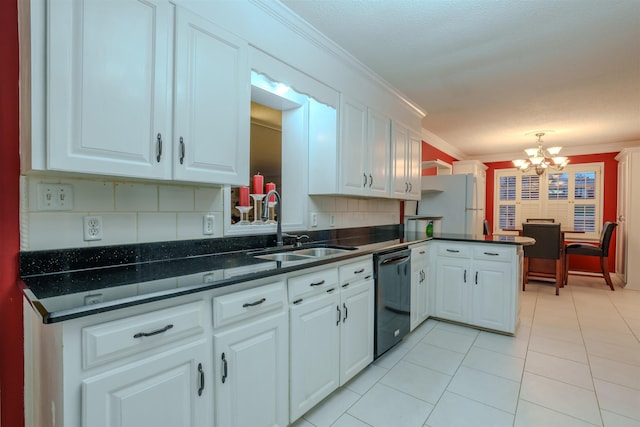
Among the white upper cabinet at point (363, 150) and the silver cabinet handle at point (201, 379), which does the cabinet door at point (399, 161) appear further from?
the silver cabinet handle at point (201, 379)

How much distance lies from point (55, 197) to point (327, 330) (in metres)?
1.46

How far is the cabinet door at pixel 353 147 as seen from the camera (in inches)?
100

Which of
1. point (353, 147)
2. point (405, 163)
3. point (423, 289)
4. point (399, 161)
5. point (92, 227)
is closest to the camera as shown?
point (92, 227)

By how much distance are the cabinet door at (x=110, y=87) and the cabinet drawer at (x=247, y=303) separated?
63cm

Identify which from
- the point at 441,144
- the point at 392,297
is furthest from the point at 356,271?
the point at 441,144

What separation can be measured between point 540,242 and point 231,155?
4.87 metres

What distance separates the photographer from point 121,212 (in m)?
1.49

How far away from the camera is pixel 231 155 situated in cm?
164

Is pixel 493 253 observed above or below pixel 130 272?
below

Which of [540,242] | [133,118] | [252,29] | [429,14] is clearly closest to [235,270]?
[133,118]

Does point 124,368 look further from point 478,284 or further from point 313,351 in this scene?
point 478,284

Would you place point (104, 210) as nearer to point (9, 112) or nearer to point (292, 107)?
point (9, 112)

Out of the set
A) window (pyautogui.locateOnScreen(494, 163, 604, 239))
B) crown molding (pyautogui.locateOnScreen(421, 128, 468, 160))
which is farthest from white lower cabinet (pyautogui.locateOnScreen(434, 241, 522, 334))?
window (pyautogui.locateOnScreen(494, 163, 604, 239))

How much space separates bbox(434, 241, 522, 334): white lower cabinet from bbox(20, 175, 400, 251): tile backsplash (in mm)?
2355
